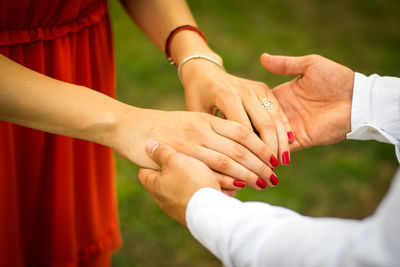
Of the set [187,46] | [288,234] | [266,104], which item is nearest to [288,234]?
[288,234]

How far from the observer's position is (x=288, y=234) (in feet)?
2.96

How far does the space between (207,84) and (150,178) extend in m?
0.48

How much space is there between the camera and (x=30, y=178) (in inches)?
57.9

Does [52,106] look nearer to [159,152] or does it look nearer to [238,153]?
[159,152]

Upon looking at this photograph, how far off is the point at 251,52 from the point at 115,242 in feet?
9.46

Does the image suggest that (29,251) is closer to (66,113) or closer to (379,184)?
(66,113)

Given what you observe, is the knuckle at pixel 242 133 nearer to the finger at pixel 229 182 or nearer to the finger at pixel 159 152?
the finger at pixel 229 182

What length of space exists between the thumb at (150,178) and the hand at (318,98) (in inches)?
24.2

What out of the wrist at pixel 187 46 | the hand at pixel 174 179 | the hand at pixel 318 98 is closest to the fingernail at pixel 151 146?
the hand at pixel 174 179

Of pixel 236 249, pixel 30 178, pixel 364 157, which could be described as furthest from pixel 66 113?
pixel 364 157

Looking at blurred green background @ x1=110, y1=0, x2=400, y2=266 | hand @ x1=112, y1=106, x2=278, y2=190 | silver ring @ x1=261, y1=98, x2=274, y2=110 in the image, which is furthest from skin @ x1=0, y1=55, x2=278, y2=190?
blurred green background @ x1=110, y1=0, x2=400, y2=266

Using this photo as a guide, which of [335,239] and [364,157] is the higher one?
[335,239]

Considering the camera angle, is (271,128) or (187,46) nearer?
(271,128)

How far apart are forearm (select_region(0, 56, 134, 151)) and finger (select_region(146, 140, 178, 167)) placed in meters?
0.14
